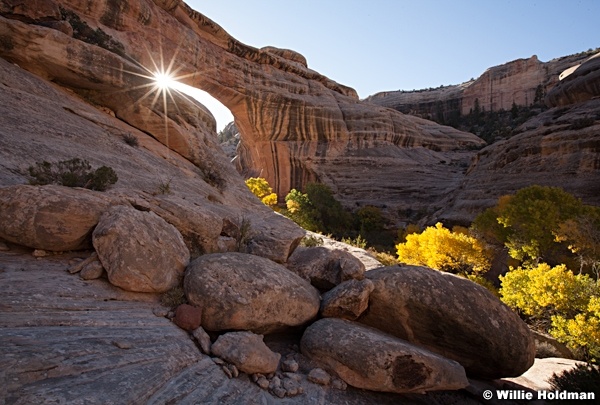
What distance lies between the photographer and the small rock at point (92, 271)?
4109 mm

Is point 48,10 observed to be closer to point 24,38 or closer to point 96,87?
point 24,38

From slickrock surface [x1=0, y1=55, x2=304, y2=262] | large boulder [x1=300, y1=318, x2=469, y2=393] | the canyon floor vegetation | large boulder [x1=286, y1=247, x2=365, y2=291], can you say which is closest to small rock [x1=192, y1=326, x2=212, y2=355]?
large boulder [x1=300, y1=318, x2=469, y2=393]

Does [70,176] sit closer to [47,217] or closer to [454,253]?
[47,217]

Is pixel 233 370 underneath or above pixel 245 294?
underneath

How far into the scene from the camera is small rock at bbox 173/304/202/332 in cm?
420

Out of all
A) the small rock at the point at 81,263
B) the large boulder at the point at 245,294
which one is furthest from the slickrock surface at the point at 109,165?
the large boulder at the point at 245,294

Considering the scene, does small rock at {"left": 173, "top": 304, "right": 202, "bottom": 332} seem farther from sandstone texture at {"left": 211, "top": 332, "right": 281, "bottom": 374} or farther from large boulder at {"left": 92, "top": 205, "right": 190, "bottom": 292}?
large boulder at {"left": 92, "top": 205, "right": 190, "bottom": 292}

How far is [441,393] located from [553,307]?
31.4 ft

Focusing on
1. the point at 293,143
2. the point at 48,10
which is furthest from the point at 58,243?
the point at 293,143

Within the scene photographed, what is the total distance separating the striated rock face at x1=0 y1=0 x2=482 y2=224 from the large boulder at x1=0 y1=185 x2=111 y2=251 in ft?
24.7

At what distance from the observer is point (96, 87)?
10852mm

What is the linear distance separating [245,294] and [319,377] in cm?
163

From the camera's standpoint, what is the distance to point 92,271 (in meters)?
4.16

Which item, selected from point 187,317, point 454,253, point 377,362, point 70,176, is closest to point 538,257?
point 454,253
